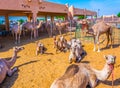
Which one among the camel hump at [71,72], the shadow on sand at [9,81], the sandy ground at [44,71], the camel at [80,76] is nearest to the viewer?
the camel at [80,76]

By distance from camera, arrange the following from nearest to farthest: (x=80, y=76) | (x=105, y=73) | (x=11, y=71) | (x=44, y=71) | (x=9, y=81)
Answer: (x=80, y=76) < (x=105, y=73) < (x=9, y=81) < (x=44, y=71) < (x=11, y=71)

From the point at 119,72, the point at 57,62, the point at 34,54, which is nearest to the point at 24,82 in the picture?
the point at 57,62

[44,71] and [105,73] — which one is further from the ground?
[105,73]

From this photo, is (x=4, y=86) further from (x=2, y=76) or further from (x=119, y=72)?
(x=119, y=72)

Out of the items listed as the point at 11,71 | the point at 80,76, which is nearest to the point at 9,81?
the point at 11,71

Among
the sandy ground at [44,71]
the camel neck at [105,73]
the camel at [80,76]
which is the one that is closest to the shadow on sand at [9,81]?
the sandy ground at [44,71]

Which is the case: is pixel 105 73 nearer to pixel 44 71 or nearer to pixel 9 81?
pixel 44 71

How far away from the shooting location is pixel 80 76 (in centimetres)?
734

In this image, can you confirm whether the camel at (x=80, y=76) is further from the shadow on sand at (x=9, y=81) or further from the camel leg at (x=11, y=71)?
the camel leg at (x=11, y=71)

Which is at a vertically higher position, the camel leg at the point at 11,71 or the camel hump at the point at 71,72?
the camel hump at the point at 71,72

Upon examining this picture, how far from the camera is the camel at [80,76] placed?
22.0 ft

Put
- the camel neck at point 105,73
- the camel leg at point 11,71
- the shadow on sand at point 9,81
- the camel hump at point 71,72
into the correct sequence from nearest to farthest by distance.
Answer: the camel hump at point 71,72
the camel neck at point 105,73
the shadow on sand at point 9,81
the camel leg at point 11,71

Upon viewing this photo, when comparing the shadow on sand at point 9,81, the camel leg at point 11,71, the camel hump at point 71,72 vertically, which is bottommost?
the shadow on sand at point 9,81

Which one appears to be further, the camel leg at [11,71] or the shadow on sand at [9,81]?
the camel leg at [11,71]
